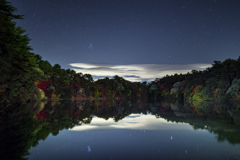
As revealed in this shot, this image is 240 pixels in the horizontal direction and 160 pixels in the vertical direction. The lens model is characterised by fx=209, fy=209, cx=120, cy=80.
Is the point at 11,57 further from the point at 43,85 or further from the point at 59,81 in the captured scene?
the point at 59,81

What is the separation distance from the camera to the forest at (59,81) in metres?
24.9

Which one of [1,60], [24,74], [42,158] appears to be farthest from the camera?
[24,74]

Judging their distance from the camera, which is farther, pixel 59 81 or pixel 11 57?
pixel 59 81

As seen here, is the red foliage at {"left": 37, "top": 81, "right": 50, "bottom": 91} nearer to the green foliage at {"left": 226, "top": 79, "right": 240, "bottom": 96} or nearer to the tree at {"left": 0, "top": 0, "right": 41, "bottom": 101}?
the tree at {"left": 0, "top": 0, "right": 41, "bottom": 101}

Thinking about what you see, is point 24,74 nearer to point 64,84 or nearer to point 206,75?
point 64,84

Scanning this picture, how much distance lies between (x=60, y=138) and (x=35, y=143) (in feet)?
3.24

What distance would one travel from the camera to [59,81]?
71.9 m

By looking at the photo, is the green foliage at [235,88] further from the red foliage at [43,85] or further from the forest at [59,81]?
the red foliage at [43,85]

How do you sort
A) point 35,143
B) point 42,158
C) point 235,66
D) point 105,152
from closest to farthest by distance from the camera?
point 42,158, point 105,152, point 35,143, point 235,66

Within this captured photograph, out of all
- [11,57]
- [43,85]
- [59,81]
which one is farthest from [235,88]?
[59,81]

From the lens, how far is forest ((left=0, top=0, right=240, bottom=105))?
24.9 metres

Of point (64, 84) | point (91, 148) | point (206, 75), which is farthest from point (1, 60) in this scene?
point (206, 75)

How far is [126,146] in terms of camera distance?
6.30 metres

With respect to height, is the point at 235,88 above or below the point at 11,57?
below
